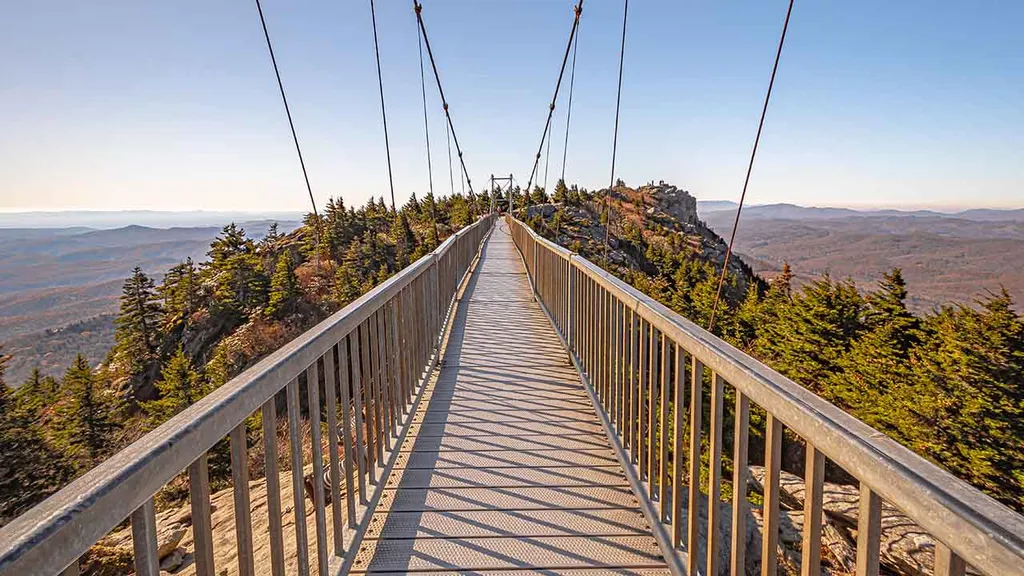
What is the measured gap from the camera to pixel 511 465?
10.6ft

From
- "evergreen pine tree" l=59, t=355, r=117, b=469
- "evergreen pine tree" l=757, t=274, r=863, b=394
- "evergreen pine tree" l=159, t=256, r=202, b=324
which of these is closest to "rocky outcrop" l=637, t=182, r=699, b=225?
"evergreen pine tree" l=757, t=274, r=863, b=394

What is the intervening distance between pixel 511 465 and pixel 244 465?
6.69 feet

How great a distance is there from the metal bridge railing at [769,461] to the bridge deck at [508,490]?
0.20 m

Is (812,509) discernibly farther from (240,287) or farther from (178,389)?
(240,287)

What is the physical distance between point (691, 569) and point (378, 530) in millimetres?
1366

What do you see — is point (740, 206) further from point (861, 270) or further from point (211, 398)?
point (861, 270)

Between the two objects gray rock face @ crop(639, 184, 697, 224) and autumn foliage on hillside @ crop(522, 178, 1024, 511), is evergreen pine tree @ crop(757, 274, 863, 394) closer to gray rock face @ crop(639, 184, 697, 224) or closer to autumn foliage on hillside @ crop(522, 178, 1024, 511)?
autumn foliage on hillside @ crop(522, 178, 1024, 511)

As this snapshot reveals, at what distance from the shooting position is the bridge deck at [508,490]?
2.36 meters

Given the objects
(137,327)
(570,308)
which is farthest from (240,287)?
(570,308)

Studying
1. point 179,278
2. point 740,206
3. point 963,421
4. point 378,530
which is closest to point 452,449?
point 378,530

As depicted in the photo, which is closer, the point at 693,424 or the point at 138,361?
the point at 693,424

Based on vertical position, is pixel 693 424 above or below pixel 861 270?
above

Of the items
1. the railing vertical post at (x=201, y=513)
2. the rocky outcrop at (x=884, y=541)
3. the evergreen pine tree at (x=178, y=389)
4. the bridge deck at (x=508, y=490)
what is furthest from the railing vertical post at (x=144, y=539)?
the evergreen pine tree at (x=178, y=389)

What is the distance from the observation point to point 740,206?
402cm
